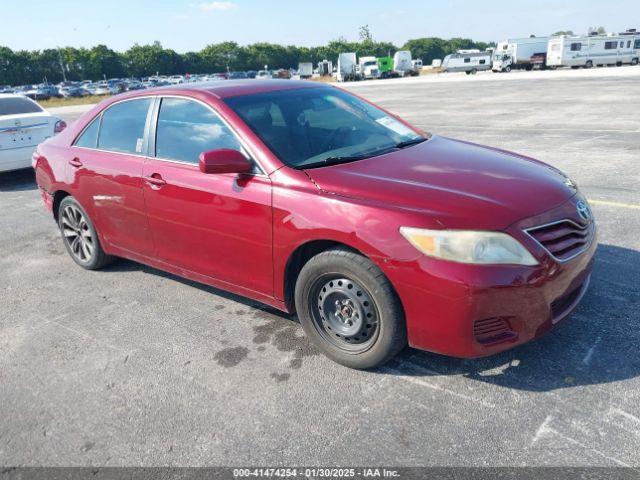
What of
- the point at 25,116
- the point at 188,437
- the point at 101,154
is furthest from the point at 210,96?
the point at 25,116

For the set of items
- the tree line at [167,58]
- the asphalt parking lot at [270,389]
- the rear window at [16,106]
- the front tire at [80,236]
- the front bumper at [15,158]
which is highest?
the tree line at [167,58]

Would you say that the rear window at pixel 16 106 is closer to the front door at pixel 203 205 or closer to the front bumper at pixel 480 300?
the front door at pixel 203 205

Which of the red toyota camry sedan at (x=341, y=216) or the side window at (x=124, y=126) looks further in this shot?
the side window at (x=124, y=126)

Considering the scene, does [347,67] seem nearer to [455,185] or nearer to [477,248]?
[455,185]

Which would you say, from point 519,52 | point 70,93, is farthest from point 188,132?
point 70,93

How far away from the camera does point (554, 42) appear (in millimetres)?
47750

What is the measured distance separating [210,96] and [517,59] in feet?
178

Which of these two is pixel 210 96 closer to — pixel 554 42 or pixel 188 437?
pixel 188 437

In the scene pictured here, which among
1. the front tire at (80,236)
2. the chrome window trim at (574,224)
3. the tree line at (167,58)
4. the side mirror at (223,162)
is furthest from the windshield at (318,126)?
the tree line at (167,58)

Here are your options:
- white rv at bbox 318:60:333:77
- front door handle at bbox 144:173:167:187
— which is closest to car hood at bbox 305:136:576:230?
front door handle at bbox 144:173:167:187

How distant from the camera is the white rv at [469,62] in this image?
58.3m

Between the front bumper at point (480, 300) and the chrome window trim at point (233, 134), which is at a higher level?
the chrome window trim at point (233, 134)

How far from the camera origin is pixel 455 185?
303cm

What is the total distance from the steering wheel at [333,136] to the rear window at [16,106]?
811 cm
